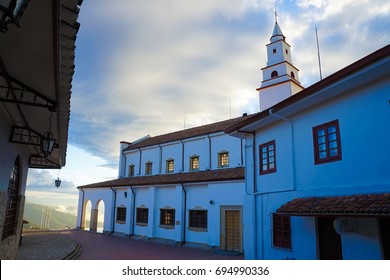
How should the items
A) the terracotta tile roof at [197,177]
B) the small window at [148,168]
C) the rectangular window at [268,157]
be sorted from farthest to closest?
the small window at [148,168], the terracotta tile roof at [197,177], the rectangular window at [268,157]

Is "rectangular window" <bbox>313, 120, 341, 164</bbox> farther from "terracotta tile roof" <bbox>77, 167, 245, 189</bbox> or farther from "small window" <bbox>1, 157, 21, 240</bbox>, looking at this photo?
"small window" <bbox>1, 157, 21, 240</bbox>

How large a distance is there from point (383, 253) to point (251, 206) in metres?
5.56

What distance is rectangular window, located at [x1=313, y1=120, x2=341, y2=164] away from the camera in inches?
343

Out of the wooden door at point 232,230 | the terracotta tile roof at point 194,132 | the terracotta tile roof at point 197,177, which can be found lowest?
the wooden door at point 232,230

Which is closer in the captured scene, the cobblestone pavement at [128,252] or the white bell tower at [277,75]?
the cobblestone pavement at [128,252]

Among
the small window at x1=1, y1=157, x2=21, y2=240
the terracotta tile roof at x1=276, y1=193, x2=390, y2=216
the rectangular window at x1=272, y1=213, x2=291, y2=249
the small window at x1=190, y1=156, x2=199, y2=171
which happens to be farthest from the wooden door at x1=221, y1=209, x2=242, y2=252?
the small window at x1=1, y1=157, x2=21, y2=240

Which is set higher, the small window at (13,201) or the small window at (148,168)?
the small window at (148,168)

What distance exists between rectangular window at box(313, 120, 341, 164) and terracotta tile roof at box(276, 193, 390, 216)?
1245 millimetres

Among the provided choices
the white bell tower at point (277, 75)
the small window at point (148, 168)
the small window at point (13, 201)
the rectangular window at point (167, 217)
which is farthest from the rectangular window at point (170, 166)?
the small window at point (13, 201)

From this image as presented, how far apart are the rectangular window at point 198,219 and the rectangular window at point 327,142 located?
11307 millimetres

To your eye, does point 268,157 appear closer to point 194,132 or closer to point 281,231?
point 281,231

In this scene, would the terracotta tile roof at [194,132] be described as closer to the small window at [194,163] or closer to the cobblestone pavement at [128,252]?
the small window at [194,163]

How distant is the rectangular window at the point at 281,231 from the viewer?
10195mm

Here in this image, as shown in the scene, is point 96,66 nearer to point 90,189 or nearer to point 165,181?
point 165,181
